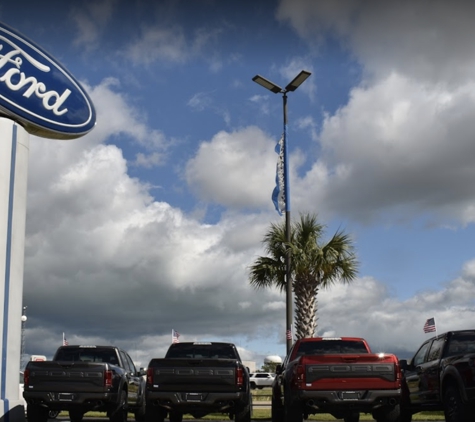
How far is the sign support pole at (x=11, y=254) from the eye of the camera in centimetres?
1463

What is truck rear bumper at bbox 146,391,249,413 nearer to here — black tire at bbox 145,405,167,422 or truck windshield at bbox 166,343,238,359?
black tire at bbox 145,405,167,422

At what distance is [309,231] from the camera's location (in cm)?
2664

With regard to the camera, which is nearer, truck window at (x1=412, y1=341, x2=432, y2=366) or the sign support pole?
the sign support pole

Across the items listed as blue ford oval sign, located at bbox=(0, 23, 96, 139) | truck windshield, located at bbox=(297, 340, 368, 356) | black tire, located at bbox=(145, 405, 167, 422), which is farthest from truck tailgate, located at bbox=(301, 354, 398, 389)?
blue ford oval sign, located at bbox=(0, 23, 96, 139)

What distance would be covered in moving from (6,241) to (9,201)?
81cm

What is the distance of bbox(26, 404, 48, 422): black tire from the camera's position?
15.1 metres

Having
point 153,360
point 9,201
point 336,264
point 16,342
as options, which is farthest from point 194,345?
point 336,264

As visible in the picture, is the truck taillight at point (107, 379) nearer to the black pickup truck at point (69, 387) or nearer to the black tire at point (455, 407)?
the black pickup truck at point (69, 387)

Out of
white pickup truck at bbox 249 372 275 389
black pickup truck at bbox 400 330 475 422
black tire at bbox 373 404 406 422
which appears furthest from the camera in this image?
white pickup truck at bbox 249 372 275 389

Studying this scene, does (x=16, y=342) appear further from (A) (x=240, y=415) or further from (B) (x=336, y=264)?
(B) (x=336, y=264)

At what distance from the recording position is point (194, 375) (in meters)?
13.8

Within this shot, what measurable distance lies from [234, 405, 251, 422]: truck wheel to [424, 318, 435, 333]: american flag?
40.8 feet

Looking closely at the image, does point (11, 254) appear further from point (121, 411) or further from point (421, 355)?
point (421, 355)

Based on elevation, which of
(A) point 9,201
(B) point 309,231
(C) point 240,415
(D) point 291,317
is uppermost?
(B) point 309,231
